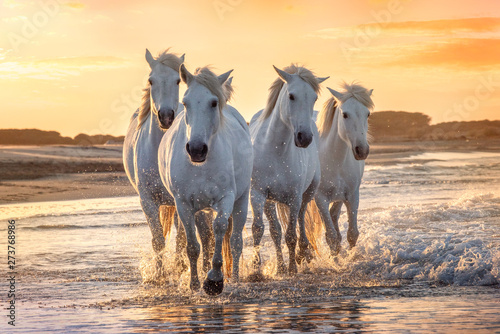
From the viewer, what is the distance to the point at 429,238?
9.65 m

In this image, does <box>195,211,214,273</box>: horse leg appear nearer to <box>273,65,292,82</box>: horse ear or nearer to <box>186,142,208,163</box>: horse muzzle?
<box>186,142,208,163</box>: horse muzzle

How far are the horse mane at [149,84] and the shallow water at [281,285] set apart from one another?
1.57m

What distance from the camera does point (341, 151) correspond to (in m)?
8.61

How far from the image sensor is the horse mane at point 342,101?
27.2 ft

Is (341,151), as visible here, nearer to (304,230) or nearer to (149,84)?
(304,230)

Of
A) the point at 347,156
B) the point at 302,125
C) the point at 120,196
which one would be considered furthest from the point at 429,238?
the point at 120,196

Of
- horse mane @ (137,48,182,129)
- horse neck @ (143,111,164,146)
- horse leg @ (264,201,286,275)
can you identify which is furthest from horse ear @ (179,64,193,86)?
horse leg @ (264,201,286,275)

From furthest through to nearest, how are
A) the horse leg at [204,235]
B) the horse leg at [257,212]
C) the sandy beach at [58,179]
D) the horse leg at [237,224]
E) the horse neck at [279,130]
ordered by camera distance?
the sandy beach at [58,179] < the horse neck at [279,130] < the horse leg at [257,212] < the horse leg at [237,224] < the horse leg at [204,235]

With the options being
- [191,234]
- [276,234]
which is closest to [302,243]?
[276,234]

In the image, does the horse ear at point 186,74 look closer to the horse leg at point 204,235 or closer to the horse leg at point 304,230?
the horse leg at point 204,235

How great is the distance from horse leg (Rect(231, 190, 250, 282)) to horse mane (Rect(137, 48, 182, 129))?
60.9 inches

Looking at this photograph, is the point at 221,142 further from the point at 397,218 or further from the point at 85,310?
the point at 397,218

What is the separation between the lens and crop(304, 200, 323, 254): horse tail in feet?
30.1

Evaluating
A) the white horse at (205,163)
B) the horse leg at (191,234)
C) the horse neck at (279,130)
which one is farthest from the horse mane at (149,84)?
the horse leg at (191,234)
